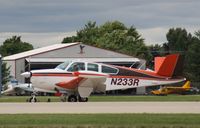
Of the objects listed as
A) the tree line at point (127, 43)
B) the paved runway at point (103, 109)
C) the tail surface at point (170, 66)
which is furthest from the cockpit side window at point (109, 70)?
the tree line at point (127, 43)

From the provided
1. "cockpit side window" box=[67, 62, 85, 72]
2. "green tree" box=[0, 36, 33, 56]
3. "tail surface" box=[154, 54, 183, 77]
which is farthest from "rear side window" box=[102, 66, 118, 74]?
"green tree" box=[0, 36, 33, 56]

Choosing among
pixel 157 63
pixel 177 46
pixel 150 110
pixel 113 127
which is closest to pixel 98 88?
pixel 157 63

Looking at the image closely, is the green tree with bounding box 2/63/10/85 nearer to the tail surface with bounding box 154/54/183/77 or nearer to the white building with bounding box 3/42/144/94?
the white building with bounding box 3/42/144/94

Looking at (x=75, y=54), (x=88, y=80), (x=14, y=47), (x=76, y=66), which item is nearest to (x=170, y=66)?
(x=88, y=80)

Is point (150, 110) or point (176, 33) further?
point (176, 33)

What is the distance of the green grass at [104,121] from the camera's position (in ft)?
A: 54.0

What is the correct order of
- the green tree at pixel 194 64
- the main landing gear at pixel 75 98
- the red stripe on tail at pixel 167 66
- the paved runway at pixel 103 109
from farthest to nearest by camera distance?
the green tree at pixel 194 64, the red stripe on tail at pixel 167 66, the main landing gear at pixel 75 98, the paved runway at pixel 103 109

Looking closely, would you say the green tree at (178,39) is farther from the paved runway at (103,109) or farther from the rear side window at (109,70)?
the paved runway at (103,109)

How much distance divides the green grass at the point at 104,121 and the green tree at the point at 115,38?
93.3 meters

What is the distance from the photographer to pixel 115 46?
12219cm

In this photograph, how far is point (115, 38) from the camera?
126062 millimetres

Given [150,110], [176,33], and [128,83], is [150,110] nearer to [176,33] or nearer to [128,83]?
[128,83]

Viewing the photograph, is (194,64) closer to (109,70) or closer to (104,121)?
(109,70)

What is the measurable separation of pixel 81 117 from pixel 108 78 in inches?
634
